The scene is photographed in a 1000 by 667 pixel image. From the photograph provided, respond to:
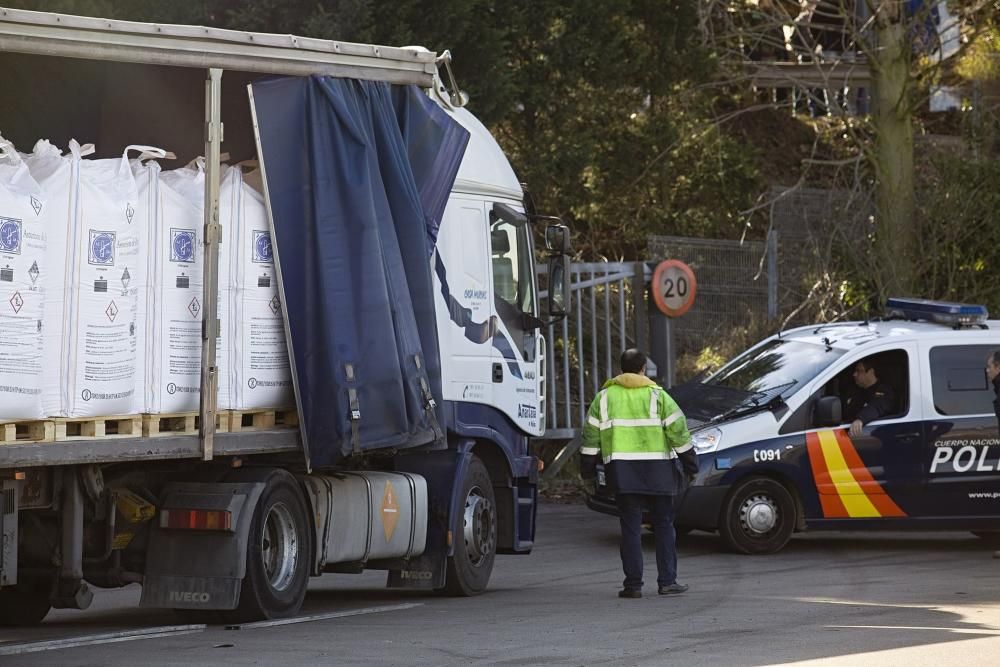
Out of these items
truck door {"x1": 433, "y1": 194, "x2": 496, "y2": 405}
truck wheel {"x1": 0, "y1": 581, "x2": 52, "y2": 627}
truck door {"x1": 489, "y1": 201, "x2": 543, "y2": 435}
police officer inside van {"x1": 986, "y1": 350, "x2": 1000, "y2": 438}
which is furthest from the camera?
police officer inside van {"x1": 986, "y1": 350, "x2": 1000, "y2": 438}

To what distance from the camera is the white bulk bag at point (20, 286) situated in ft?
24.9

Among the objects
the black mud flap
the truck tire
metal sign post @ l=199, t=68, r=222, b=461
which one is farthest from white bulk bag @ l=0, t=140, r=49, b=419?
the truck tire

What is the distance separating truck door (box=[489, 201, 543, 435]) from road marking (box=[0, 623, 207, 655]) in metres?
3.05

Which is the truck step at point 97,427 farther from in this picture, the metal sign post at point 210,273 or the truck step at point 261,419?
the truck step at point 261,419

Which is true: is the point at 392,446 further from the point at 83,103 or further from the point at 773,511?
the point at 773,511

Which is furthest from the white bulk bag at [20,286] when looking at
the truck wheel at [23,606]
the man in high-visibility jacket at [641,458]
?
the man in high-visibility jacket at [641,458]

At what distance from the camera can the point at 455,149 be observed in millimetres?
10422

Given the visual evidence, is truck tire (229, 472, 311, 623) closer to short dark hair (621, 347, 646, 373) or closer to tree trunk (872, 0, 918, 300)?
short dark hair (621, 347, 646, 373)

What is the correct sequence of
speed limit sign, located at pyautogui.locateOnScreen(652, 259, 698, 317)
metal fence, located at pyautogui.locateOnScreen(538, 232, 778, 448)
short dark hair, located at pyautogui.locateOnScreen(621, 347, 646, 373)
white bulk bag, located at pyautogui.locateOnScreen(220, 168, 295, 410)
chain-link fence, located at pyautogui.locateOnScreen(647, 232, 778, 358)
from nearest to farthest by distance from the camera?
white bulk bag, located at pyautogui.locateOnScreen(220, 168, 295, 410), short dark hair, located at pyautogui.locateOnScreen(621, 347, 646, 373), speed limit sign, located at pyautogui.locateOnScreen(652, 259, 698, 317), metal fence, located at pyautogui.locateOnScreen(538, 232, 778, 448), chain-link fence, located at pyautogui.locateOnScreen(647, 232, 778, 358)

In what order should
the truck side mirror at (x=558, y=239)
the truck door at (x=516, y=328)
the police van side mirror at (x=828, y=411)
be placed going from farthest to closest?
the police van side mirror at (x=828, y=411) → the truck side mirror at (x=558, y=239) → the truck door at (x=516, y=328)

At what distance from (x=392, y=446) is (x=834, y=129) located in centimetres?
1682

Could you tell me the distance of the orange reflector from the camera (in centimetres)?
893

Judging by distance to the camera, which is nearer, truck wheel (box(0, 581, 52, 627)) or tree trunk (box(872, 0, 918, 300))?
truck wheel (box(0, 581, 52, 627))

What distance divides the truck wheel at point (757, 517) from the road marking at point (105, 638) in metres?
5.47
